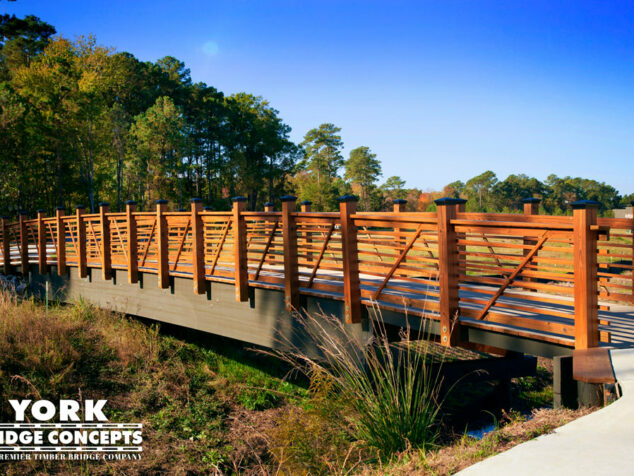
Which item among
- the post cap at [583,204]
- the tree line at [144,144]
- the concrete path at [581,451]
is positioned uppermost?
the tree line at [144,144]

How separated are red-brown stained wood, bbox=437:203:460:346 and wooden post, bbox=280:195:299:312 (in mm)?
2270

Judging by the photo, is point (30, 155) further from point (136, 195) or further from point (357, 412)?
point (357, 412)

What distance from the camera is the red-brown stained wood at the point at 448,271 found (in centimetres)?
491

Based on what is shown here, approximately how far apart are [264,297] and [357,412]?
3.67 metres

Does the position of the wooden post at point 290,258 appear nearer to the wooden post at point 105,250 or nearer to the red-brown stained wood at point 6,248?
the wooden post at point 105,250

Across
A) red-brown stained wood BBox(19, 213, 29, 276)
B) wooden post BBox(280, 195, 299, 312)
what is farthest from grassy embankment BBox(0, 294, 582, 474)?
red-brown stained wood BBox(19, 213, 29, 276)

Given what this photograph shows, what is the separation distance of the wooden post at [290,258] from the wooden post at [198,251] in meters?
2.04

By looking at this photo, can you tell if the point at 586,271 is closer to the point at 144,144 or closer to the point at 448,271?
the point at 448,271

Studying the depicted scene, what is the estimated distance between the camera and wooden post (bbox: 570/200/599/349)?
156 inches

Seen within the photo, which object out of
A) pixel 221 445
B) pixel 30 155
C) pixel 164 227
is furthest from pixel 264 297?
pixel 30 155

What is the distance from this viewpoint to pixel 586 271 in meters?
3.98

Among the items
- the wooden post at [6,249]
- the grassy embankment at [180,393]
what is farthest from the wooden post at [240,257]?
the wooden post at [6,249]

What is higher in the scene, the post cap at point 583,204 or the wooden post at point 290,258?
the post cap at point 583,204

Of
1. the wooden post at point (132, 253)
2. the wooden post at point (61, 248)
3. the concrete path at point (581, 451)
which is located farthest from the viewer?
the wooden post at point (61, 248)
